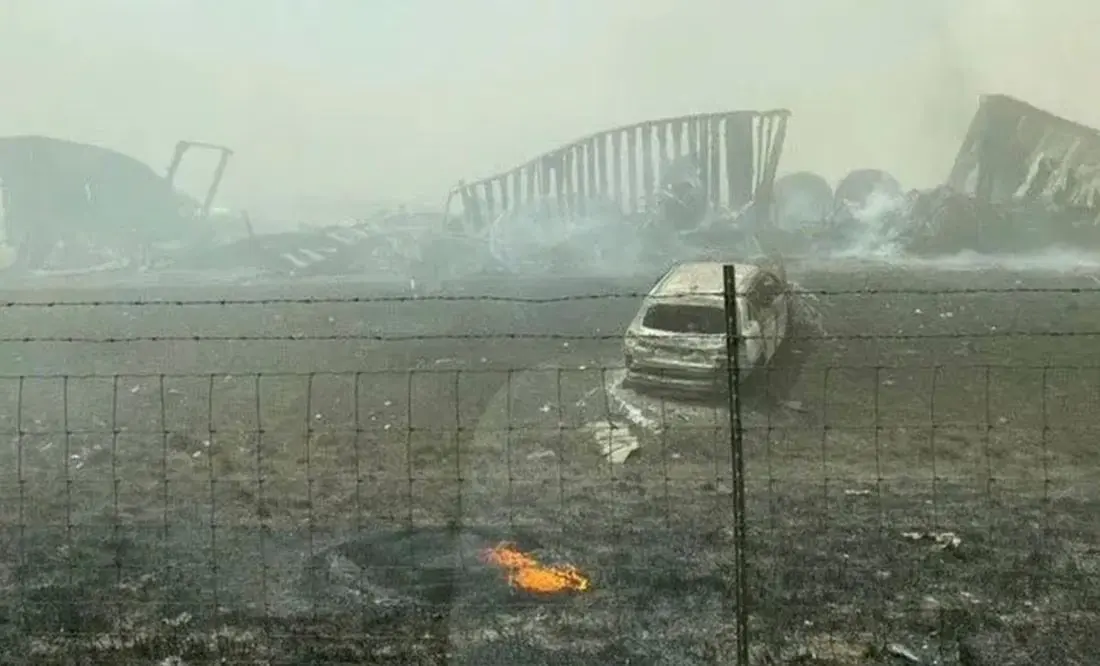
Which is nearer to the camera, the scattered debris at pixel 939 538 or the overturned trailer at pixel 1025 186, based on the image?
the scattered debris at pixel 939 538

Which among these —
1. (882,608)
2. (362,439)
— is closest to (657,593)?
(882,608)

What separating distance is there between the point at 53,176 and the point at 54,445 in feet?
62.8

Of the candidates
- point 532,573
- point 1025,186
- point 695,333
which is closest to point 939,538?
point 532,573

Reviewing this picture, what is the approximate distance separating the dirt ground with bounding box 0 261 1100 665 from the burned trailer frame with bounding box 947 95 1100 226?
33.3 feet

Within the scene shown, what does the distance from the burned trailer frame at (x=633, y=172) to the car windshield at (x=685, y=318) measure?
1219 cm

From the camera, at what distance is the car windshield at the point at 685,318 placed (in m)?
8.38

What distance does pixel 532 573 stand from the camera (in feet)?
15.6

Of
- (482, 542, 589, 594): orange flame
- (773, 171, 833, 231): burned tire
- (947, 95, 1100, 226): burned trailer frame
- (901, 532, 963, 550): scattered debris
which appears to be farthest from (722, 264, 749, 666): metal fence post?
(773, 171, 833, 231): burned tire

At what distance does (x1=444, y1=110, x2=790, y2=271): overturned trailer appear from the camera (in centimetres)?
2006

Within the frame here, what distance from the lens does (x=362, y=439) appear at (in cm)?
745

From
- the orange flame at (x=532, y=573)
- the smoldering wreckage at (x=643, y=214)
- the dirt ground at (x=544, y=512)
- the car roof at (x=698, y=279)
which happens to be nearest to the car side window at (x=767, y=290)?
the car roof at (x=698, y=279)

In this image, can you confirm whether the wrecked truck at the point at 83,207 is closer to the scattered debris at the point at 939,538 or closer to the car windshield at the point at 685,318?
the car windshield at the point at 685,318

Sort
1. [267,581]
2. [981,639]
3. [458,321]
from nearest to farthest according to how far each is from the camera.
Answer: [981,639], [267,581], [458,321]

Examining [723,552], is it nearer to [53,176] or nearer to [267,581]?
[267,581]
